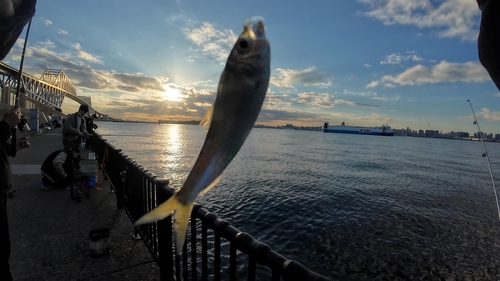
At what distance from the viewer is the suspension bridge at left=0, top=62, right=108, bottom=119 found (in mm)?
51144

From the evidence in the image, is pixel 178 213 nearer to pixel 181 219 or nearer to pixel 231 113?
pixel 181 219

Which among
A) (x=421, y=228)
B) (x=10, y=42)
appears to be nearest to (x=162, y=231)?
(x=10, y=42)

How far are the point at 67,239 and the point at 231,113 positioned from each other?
5.82m

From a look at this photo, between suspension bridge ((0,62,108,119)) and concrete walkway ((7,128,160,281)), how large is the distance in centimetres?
3057

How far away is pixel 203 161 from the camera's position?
98cm

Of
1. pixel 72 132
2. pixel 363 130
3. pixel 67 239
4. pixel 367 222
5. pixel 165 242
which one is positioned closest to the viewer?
pixel 165 242

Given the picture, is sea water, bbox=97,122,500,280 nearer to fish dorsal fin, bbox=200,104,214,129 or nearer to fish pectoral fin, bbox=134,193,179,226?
fish pectoral fin, bbox=134,193,179,226

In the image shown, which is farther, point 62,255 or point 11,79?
point 11,79

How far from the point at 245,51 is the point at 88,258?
5.16 metres

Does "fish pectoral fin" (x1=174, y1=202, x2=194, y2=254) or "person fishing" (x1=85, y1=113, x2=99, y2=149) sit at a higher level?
"fish pectoral fin" (x1=174, y1=202, x2=194, y2=254)

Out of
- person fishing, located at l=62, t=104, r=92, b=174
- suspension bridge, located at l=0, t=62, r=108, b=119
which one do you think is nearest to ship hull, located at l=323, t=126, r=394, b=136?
suspension bridge, located at l=0, t=62, r=108, b=119

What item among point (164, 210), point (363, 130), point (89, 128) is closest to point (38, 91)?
point (89, 128)

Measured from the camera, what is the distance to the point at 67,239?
509cm

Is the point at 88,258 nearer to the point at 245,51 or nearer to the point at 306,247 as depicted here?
the point at 245,51
